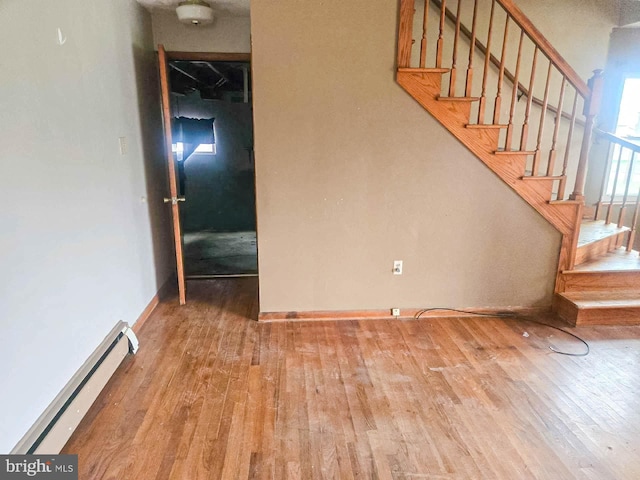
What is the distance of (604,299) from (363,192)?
206 cm

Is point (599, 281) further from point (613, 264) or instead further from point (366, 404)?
point (366, 404)

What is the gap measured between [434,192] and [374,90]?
873 mm

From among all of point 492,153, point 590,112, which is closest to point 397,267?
point 492,153

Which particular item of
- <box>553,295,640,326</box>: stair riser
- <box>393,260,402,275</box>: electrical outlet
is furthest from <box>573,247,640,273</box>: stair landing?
<box>393,260,402,275</box>: electrical outlet

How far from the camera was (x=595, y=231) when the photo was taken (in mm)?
3660

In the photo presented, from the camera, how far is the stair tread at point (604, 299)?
303 cm

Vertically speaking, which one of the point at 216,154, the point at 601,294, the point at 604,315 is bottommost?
the point at 604,315

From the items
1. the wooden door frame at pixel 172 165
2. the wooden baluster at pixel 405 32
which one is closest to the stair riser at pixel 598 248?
the wooden baluster at pixel 405 32

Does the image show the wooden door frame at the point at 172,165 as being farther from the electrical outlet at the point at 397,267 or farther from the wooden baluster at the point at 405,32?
the electrical outlet at the point at 397,267

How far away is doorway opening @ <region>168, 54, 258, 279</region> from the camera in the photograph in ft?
18.9

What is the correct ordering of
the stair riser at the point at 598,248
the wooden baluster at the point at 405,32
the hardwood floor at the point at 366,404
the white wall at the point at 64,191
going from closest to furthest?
the white wall at the point at 64,191, the hardwood floor at the point at 366,404, the wooden baluster at the point at 405,32, the stair riser at the point at 598,248

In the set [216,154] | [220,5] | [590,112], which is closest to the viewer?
[590,112]

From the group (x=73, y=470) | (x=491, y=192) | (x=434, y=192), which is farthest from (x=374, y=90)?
(x=73, y=470)

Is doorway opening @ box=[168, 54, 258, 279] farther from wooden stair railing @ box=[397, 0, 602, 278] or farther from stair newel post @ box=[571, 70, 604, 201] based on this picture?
stair newel post @ box=[571, 70, 604, 201]
